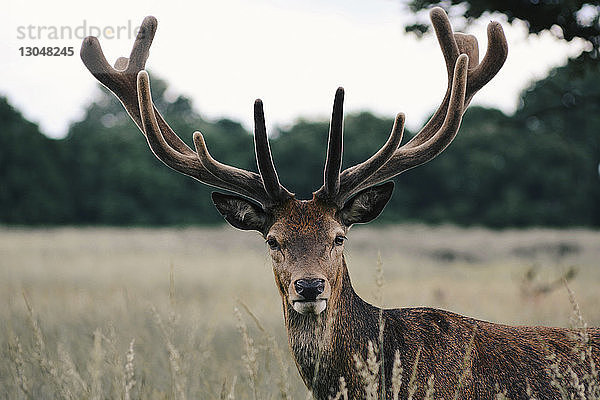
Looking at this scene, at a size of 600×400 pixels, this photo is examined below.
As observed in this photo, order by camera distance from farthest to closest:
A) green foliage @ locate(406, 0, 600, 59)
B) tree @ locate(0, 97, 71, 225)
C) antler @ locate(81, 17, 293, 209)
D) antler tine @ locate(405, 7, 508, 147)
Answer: tree @ locate(0, 97, 71, 225) < green foliage @ locate(406, 0, 600, 59) < antler tine @ locate(405, 7, 508, 147) < antler @ locate(81, 17, 293, 209)

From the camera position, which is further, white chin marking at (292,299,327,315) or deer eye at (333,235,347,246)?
deer eye at (333,235,347,246)

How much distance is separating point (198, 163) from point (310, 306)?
1.27m

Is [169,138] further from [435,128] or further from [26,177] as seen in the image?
[26,177]

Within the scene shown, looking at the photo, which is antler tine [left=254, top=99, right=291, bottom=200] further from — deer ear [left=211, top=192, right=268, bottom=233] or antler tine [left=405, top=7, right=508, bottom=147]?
antler tine [left=405, top=7, right=508, bottom=147]

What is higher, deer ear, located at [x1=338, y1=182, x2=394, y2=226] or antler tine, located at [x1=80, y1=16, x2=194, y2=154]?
antler tine, located at [x1=80, y1=16, x2=194, y2=154]

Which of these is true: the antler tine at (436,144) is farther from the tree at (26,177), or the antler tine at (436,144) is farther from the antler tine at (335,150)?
the tree at (26,177)

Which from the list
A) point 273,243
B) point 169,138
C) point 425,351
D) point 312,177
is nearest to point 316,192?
point 273,243

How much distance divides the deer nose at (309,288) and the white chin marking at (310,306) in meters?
0.02

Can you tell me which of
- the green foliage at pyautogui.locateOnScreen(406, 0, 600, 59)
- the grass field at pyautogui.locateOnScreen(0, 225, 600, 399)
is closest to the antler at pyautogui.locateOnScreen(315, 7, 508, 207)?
the grass field at pyautogui.locateOnScreen(0, 225, 600, 399)

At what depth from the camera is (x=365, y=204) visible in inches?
145

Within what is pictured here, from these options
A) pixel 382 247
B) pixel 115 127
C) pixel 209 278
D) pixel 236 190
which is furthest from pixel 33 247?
pixel 115 127

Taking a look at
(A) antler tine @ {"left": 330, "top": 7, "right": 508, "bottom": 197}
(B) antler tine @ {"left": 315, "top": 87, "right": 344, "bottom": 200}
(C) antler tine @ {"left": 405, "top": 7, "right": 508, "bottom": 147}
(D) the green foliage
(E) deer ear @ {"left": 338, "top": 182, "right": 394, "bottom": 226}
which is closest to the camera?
(B) antler tine @ {"left": 315, "top": 87, "right": 344, "bottom": 200}

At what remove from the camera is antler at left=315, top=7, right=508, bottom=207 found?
11.7 feet

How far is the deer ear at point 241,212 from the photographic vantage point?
12.0 feet
